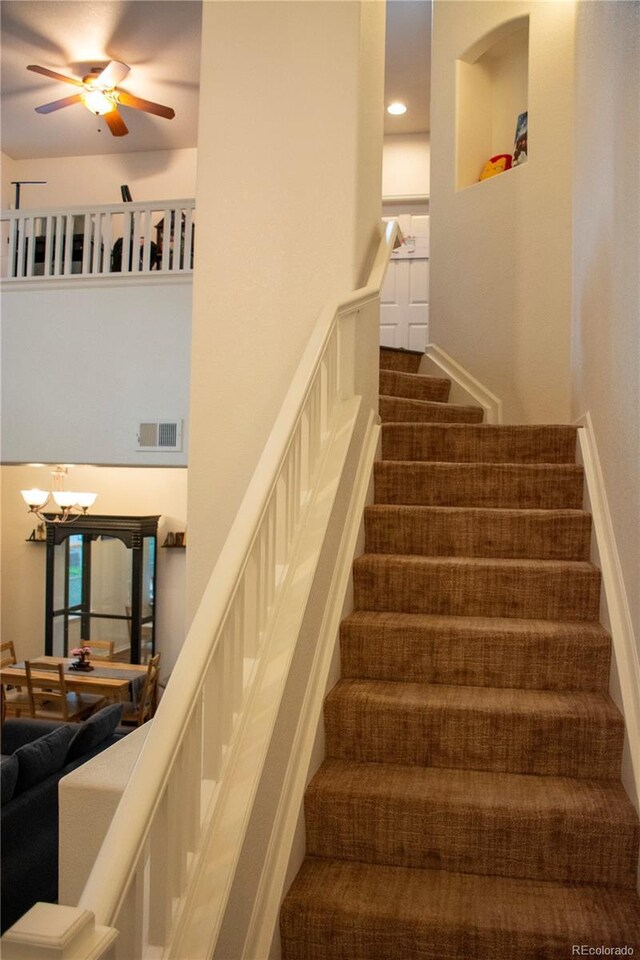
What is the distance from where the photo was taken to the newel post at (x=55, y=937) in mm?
1144

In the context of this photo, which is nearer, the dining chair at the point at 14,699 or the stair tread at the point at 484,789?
the stair tread at the point at 484,789

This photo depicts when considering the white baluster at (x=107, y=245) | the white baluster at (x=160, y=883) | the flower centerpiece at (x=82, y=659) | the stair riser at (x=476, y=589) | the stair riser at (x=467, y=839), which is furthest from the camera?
the flower centerpiece at (x=82, y=659)

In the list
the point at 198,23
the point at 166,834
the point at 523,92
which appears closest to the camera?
the point at 166,834

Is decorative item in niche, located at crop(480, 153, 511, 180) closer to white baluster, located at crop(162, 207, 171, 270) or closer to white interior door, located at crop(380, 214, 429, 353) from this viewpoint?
white baluster, located at crop(162, 207, 171, 270)

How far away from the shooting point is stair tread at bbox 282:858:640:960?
1.98 meters

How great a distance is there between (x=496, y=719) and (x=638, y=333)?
1.27m

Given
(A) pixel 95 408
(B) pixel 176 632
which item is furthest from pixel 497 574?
(B) pixel 176 632

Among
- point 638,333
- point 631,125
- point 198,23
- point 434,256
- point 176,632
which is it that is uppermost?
point 198,23

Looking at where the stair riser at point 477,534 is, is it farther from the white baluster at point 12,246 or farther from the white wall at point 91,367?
the white baluster at point 12,246

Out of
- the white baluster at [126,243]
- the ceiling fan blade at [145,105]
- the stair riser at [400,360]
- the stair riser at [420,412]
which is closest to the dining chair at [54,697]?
the white baluster at [126,243]

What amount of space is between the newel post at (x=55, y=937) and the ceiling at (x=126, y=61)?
6589 millimetres

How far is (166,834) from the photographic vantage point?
5.32 feet

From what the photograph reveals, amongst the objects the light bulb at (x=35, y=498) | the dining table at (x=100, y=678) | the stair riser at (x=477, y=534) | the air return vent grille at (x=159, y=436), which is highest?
the air return vent grille at (x=159, y=436)

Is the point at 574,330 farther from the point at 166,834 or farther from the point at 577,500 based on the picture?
the point at 166,834
